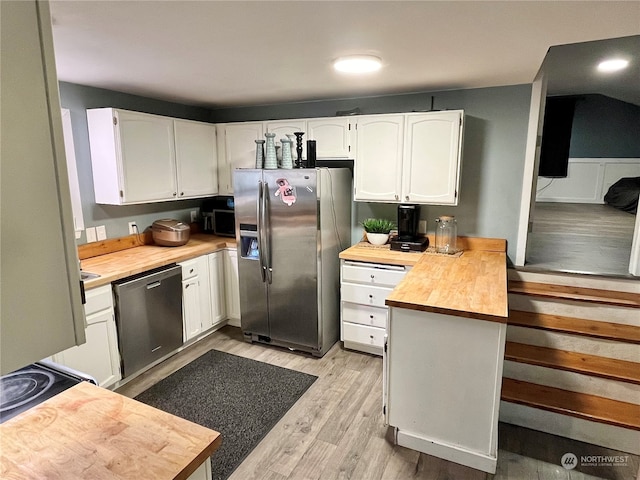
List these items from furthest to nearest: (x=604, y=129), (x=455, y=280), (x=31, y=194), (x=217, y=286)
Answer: (x=604, y=129), (x=217, y=286), (x=455, y=280), (x=31, y=194)

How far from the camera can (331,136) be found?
3.49 meters

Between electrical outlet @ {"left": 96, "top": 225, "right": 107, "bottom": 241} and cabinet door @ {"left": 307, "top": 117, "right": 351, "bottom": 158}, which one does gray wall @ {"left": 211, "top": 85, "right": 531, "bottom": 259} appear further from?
electrical outlet @ {"left": 96, "top": 225, "right": 107, "bottom": 241}

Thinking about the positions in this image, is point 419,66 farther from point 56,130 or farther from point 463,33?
point 56,130

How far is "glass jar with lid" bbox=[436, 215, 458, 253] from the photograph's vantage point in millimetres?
3260

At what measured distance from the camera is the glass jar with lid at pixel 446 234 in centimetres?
326

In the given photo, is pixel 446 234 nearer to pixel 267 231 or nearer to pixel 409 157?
pixel 409 157

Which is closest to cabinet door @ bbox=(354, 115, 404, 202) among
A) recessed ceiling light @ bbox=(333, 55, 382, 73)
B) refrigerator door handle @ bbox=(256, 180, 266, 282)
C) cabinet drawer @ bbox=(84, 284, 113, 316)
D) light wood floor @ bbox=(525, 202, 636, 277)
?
recessed ceiling light @ bbox=(333, 55, 382, 73)

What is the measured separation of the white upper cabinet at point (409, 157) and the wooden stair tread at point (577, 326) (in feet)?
3.37

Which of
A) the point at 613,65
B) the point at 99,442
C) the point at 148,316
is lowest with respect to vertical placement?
the point at 148,316

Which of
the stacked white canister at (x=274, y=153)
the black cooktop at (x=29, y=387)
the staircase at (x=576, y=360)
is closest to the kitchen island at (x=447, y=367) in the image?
the staircase at (x=576, y=360)

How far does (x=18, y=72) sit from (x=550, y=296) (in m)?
3.19

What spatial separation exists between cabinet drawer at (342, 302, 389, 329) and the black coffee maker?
22.4 inches

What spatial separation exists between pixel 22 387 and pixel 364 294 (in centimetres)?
237

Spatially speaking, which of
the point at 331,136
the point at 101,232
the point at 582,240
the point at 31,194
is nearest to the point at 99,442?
the point at 31,194
